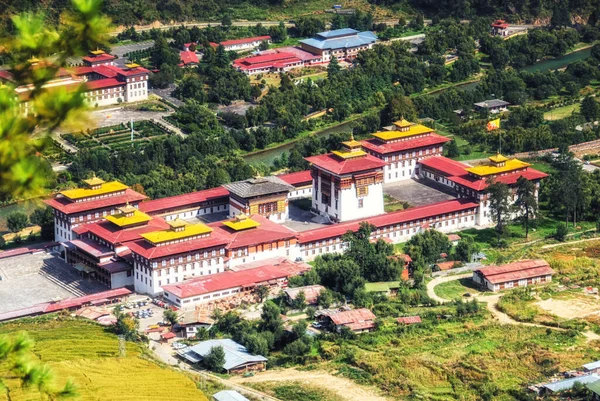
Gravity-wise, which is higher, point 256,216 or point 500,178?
point 500,178

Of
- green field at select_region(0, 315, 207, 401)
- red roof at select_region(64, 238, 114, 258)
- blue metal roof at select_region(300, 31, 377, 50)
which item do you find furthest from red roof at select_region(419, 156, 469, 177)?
blue metal roof at select_region(300, 31, 377, 50)

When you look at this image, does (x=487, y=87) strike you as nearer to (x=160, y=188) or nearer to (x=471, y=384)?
(x=160, y=188)

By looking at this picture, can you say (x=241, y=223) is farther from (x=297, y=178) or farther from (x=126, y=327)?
(x=126, y=327)

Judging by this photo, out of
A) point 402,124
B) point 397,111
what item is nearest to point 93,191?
point 402,124

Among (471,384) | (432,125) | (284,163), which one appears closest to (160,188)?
(284,163)

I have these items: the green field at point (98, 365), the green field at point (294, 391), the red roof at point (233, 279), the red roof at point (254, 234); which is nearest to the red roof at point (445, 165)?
the red roof at point (254, 234)

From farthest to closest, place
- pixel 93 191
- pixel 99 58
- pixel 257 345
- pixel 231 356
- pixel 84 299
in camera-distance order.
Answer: pixel 99 58
pixel 93 191
pixel 84 299
pixel 257 345
pixel 231 356

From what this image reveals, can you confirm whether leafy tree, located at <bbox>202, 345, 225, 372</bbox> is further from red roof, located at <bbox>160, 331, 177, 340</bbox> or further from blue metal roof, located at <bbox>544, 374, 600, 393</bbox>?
blue metal roof, located at <bbox>544, 374, 600, 393</bbox>
